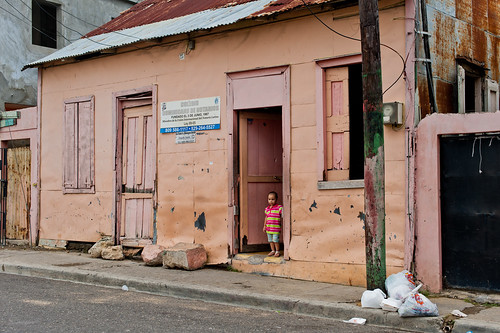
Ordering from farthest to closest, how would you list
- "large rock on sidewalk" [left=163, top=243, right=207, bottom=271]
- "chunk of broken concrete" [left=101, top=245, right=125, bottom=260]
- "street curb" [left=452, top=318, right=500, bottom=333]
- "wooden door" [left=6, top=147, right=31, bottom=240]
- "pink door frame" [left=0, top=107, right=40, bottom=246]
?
"wooden door" [left=6, top=147, right=31, bottom=240]
"pink door frame" [left=0, top=107, right=40, bottom=246]
"chunk of broken concrete" [left=101, top=245, right=125, bottom=260]
"large rock on sidewalk" [left=163, top=243, right=207, bottom=271]
"street curb" [left=452, top=318, right=500, bottom=333]

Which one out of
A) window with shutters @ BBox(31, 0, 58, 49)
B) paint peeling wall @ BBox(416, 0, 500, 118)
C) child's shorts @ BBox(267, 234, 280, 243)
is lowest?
child's shorts @ BBox(267, 234, 280, 243)

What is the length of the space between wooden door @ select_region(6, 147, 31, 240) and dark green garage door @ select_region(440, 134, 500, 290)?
9115 mm

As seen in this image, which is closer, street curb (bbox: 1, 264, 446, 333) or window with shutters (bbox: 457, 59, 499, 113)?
street curb (bbox: 1, 264, 446, 333)

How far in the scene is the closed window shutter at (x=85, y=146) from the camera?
12539 millimetres

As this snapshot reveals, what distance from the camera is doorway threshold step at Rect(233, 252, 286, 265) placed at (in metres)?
9.78

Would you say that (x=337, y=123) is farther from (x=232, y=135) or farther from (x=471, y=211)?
(x=471, y=211)

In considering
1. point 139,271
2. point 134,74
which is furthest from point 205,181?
point 134,74

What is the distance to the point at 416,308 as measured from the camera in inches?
267

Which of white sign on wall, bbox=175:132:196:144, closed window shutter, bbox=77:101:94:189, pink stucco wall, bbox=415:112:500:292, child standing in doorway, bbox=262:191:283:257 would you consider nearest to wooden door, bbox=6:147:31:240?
closed window shutter, bbox=77:101:94:189

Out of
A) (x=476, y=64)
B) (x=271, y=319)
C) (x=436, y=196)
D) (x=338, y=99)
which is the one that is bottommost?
(x=271, y=319)

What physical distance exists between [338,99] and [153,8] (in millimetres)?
6279

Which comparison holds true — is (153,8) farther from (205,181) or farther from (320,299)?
(320,299)

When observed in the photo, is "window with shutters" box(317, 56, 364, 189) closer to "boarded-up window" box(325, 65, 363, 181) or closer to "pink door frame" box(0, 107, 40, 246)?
"boarded-up window" box(325, 65, 363, 181)

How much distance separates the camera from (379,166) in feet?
24.2
